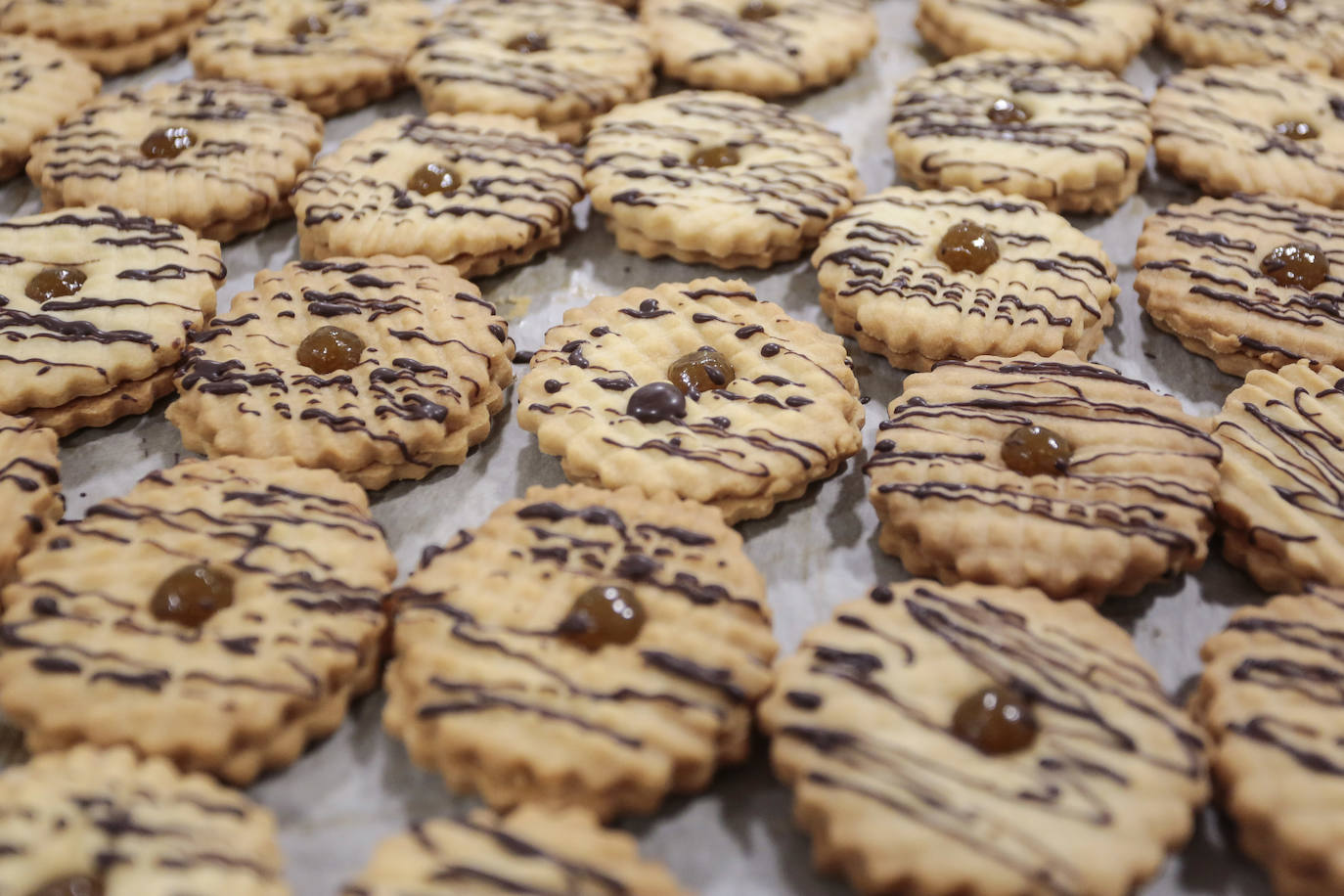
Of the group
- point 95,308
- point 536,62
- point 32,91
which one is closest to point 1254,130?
point 536,62

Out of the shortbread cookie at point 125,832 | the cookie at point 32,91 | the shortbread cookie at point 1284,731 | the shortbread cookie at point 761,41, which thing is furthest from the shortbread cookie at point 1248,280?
the cookie at point 32,91

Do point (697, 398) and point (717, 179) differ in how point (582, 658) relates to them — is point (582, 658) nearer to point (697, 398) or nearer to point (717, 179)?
point (697, 398)

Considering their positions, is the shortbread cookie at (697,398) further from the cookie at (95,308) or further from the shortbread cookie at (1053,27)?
the shortbread cookie at (1053,27)

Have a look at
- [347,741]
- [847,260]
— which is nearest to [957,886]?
[347,741]

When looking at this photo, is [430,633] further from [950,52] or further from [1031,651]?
[950,52]

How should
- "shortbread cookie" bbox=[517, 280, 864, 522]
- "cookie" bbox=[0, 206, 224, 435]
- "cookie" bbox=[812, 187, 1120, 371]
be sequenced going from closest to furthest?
"shortbread cookie" bbox=[517, 280, 864, 522], "cookie" bbox=[0, 206, 224, 435], "cookie" bbox=[812, 187, 1120, 371]

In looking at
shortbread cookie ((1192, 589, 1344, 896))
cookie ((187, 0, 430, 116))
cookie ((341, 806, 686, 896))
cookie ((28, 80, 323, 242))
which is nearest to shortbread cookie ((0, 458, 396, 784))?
cookie ((341, 806, 686, 896))

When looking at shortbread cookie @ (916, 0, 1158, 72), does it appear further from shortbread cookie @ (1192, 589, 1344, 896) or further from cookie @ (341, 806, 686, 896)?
cookie @ (341, 806, 686, 896)
